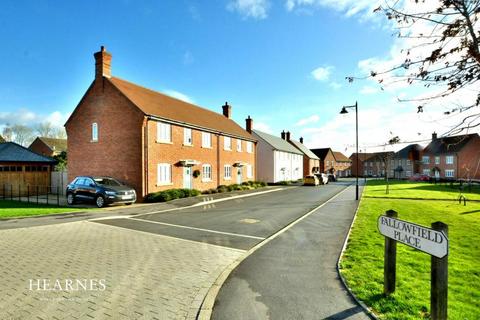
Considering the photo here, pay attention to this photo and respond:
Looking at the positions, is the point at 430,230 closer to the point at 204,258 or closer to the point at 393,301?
the point at 393,301

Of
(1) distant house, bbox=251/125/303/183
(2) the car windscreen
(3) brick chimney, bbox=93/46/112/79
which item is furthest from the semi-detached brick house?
(1) distant house, bbox=251/125/303/183

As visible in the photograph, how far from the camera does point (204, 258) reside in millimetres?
7016

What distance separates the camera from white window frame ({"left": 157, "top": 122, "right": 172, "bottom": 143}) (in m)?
20.8

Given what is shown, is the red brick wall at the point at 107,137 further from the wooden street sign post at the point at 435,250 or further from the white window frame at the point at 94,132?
the wooden street sign post at the point at 435,250

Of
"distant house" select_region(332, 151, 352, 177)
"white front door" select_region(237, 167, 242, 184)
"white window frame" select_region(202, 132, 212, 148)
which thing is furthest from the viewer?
"distant house" select_region(332, 151, 352, 177)

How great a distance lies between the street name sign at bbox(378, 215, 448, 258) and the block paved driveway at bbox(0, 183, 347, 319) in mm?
3404

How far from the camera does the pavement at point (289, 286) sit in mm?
4371

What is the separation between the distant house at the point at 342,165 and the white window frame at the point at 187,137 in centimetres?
7296

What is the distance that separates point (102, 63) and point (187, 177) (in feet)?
34.9

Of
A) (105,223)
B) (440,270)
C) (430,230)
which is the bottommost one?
(105,223)

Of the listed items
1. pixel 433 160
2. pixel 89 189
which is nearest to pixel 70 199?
pixel 89 189

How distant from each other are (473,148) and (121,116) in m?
67.9

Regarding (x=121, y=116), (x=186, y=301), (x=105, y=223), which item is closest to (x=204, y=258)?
(x=186, y=301)

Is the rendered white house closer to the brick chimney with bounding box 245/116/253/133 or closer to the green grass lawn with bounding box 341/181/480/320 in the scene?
the brick chimney with bounding box 245/116/253/133
